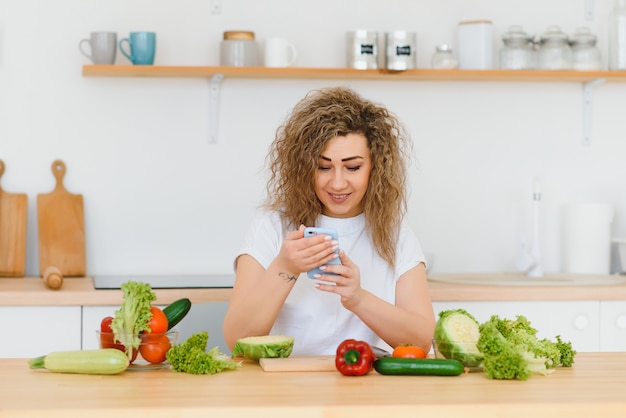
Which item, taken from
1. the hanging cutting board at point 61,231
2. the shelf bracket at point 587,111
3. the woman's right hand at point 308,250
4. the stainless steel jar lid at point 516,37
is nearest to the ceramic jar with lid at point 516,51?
the stainless steel jar lid at point 516,37

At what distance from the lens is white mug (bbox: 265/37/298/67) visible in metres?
3.40

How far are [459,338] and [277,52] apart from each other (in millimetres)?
1742

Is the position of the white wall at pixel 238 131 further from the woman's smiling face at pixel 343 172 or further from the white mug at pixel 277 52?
the woman's smiling face at pixel 343 172

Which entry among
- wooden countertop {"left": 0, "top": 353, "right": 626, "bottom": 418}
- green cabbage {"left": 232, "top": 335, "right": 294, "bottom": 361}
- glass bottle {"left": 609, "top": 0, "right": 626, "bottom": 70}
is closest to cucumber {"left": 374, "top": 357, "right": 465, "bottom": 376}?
wooden countertop {"left": 0, "top": 353, "right": 626, "bottom": 418}

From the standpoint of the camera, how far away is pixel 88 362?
181 centimetres

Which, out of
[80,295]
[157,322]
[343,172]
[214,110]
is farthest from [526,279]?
[157,322]

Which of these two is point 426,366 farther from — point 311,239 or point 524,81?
point 524,81

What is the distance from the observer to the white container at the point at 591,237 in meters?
3.56

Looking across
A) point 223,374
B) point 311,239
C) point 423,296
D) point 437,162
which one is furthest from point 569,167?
point 223,374

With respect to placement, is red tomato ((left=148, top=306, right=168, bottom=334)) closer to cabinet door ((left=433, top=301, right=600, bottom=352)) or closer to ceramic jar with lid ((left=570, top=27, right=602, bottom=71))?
cabinet door ((left=433, top=301, right=600, bottom=352))

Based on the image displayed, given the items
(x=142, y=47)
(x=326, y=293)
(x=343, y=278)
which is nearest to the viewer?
(x=343, y=278)

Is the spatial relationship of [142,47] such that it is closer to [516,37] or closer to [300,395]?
[516,37]

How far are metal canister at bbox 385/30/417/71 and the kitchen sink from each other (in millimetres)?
758

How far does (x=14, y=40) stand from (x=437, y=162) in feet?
5.25
